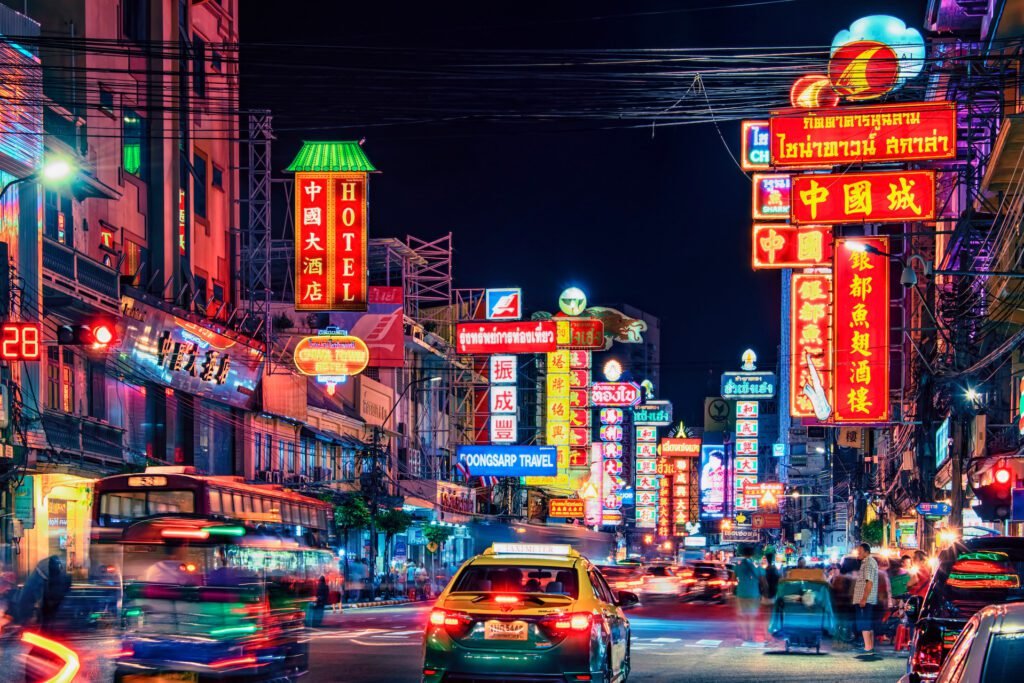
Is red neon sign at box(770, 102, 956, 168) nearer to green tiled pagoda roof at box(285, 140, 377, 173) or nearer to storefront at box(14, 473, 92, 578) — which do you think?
green tiled pagoda roof at box(285, 140, 377, 173)

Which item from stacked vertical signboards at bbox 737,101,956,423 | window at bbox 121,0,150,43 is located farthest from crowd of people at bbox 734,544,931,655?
window at bbox 121,0,150,43

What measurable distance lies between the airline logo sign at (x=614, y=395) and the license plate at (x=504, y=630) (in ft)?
270

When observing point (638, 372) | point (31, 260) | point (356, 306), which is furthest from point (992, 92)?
point (638, 372)

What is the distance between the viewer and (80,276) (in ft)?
115

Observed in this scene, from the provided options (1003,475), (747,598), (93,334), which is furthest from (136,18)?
(1003,475)

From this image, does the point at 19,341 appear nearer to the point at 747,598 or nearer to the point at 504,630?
the point at 747,598

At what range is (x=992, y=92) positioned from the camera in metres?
36.2

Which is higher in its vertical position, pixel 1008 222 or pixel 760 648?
pixel 1008 222

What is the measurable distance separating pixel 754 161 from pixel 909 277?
59.3ft

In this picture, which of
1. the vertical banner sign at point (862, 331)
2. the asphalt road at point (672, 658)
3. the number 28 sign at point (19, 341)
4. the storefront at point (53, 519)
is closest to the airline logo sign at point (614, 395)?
the vertical banner sign at point (862, 331)

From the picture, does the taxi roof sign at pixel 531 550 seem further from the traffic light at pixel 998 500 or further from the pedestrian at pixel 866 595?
the traffic light at pixel 998 500

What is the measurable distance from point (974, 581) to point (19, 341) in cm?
2020

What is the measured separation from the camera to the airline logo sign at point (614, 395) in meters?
95.9

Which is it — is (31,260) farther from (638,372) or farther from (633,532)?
(638,372)
